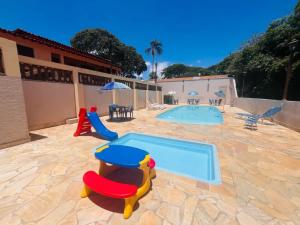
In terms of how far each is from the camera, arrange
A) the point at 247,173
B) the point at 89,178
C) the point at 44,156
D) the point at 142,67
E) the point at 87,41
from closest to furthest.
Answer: the point at 89,178
the point at 247,173
the point at 44,156
the point at 87,41
the point at 142,67

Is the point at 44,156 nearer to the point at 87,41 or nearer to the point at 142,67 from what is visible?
the point at 87,41

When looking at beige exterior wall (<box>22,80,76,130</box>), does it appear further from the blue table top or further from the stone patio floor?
the blue table top

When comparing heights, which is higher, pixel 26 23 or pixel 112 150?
pixel 26 23

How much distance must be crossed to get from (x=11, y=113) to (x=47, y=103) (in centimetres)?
228

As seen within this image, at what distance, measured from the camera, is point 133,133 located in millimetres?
5672

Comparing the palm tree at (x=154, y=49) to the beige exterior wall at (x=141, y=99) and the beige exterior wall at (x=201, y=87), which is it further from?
the beige exterior wall at (x=141, y=99)

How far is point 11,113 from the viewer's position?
4.08 m

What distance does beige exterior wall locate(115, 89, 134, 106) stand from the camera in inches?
441

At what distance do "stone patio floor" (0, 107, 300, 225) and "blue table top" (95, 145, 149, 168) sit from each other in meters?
0.58

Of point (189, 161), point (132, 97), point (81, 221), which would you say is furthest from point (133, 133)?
point (132, 97)

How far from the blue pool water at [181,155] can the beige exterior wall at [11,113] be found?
2896mm

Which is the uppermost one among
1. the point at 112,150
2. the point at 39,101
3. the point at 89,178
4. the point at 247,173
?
the point at 39,101

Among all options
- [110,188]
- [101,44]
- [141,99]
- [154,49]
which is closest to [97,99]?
[141,99]

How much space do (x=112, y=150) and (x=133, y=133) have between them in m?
3.17
